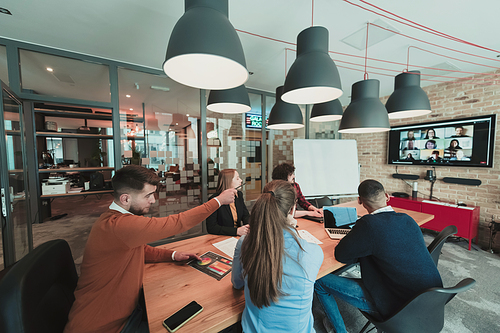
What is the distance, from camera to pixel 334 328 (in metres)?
1.60

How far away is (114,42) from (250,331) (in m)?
3.00

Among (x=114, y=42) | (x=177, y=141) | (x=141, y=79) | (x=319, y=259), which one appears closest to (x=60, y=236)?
(x=177, y=141)

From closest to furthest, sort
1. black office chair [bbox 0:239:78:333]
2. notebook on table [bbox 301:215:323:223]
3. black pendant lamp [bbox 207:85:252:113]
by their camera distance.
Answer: black office chair [bbox 0:239:78:333], black pendant lamp [bbox 207:85:252:113], notebook on table [bbox 301:215:323:223]

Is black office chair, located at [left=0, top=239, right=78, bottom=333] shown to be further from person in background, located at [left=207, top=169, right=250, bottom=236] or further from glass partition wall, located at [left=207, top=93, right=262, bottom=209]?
glass partition wall, located at [left=207, top=93, right=262, bottom=209]

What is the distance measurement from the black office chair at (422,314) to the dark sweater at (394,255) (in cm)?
6

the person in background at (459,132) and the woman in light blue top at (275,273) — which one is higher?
the person in background at (459,132)

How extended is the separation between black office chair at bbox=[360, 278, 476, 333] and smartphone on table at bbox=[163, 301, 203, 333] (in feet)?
3.63

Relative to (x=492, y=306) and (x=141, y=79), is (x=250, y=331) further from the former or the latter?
(x=141, y=79)

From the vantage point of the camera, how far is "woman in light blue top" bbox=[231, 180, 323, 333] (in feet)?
2.88

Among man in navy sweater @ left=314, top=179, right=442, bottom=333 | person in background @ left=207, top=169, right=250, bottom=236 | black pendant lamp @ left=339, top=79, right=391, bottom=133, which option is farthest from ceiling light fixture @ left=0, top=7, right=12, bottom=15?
man in navy sweater @ left=314, top=179, right=442, bottom=333

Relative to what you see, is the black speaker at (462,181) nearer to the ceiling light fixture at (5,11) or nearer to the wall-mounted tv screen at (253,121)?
the wall-mounted tv screen at (253,121)

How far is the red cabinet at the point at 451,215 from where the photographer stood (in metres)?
3.06

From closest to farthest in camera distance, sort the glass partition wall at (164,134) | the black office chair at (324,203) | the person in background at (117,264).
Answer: the person in background at (117,264) < the glass partition wall at (164,134) < the black office chair at (324,203)

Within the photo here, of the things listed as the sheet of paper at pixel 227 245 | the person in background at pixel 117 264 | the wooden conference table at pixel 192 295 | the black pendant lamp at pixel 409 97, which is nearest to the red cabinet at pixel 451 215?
the black pendant lamp at pixel 409 97
